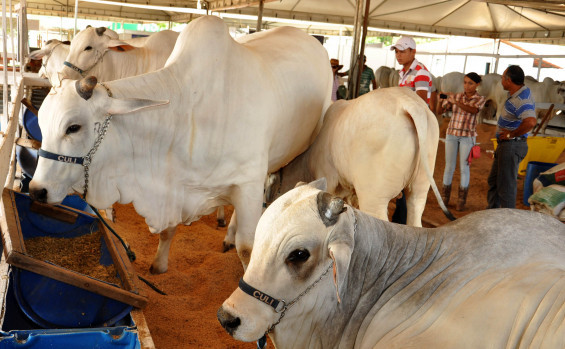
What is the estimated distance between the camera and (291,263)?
6.14 feet

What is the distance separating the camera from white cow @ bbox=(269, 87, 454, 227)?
3.33 metres

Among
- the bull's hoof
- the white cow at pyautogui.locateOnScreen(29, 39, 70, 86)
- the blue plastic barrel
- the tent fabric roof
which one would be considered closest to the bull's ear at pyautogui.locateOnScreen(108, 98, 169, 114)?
the bull's hoof

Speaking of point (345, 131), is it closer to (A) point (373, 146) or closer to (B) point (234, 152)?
(A) point (373, 146)

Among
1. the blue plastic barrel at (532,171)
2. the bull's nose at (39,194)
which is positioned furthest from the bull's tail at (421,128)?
the blue plastic barrel at (532,171)

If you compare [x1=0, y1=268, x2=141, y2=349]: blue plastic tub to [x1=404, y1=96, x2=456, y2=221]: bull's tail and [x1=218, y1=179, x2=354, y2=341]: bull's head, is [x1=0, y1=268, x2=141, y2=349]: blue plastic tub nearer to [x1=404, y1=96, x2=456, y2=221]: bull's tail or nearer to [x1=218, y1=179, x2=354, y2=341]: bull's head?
[x1=218, y1=179, x2=354, y2=341]: bull's head

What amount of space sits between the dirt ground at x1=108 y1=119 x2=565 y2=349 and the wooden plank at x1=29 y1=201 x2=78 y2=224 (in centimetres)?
67

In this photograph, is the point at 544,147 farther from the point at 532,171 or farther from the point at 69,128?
the point at 69,128

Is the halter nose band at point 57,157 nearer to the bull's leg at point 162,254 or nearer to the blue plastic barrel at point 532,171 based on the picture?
the bull's leg at point 162,254

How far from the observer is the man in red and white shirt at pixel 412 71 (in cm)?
450

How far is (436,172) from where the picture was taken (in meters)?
9.09

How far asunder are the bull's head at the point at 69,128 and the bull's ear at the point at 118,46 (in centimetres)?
220

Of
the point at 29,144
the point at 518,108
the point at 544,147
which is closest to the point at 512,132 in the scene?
the point at 518,108

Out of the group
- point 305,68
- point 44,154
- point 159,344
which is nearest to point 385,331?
point 159,344

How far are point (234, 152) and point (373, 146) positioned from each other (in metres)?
0.89
